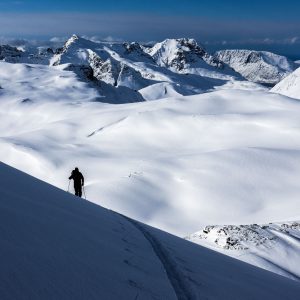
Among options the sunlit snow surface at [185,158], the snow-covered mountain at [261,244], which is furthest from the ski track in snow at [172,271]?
the sunlit snow surface at [185,158]

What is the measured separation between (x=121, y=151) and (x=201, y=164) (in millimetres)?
11002

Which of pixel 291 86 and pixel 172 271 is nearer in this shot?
pixel 172 271

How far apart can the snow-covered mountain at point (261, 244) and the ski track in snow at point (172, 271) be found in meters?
4.48

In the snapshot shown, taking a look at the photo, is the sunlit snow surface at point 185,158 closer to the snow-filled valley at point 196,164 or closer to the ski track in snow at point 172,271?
the snow-filled valley at point 196,164

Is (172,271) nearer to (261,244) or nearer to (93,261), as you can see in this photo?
(93,261)

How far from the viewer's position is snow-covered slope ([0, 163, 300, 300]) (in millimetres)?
4318

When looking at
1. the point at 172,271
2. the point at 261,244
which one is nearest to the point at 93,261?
the point at 172,271

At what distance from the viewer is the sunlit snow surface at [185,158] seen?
22125 mm

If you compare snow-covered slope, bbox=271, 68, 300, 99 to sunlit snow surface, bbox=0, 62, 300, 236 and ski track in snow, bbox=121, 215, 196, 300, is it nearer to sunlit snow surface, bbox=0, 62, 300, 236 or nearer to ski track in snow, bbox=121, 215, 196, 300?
sunlit snow surface, bbox=0, 62, 300, 236

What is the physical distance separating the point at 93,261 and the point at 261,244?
8862 mm

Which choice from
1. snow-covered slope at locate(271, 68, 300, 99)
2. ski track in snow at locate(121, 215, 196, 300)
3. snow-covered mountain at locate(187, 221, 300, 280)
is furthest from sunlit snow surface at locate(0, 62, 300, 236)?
snow-covered slope at locate(271, 68, 300, 99)

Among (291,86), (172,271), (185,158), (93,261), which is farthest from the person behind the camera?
(291,86)

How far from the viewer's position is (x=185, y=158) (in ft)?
97.5

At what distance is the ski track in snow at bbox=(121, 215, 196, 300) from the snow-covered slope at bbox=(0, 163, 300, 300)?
0.05ft
